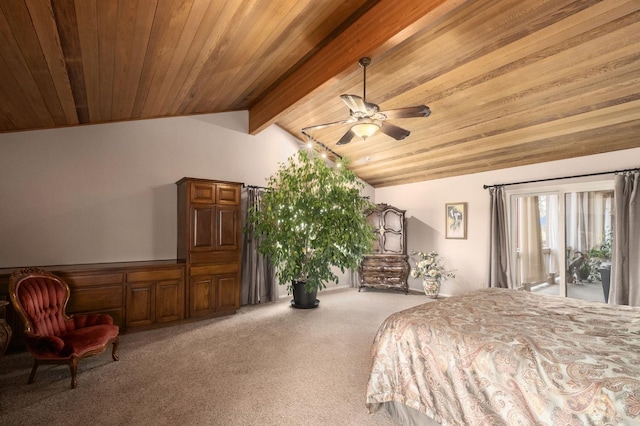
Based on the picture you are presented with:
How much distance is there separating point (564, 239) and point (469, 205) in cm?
152

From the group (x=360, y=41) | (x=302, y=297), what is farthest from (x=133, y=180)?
(x=360, y=41)

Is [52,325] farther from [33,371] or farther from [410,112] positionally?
[410,112]

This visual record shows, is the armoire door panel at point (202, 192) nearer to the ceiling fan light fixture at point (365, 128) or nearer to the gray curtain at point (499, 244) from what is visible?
the ceiling fan light fixture at point (365, 128)

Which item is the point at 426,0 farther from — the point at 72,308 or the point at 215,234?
the point at 72,308

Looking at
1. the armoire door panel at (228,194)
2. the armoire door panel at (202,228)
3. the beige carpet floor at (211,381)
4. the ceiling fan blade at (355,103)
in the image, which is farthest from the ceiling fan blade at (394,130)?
the armoire door panel at (202,228)

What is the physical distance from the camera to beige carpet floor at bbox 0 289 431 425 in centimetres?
215

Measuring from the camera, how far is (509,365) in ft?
4.95

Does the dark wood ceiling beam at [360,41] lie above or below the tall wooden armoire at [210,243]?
above

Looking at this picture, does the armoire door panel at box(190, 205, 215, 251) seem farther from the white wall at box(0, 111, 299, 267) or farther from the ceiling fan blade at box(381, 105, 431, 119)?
the ceiling fan blade at box(381, 105, 431, 119)

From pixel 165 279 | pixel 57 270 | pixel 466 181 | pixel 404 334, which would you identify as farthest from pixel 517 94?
pixel 57 270

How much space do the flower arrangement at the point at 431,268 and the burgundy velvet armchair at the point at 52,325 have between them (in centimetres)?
498

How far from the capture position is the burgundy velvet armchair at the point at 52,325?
2.54 meters

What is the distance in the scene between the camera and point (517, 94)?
3.64 meters

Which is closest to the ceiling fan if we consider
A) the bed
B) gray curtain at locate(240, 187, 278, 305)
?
the bed
